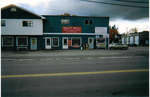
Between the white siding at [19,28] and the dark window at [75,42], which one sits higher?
the white siding at [19,28]

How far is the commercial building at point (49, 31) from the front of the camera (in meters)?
22.8

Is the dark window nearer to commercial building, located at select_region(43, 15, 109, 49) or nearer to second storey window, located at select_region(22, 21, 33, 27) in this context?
commercial building, located at select_region(43, 15, 109, 49)

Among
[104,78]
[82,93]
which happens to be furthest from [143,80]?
[82,93]

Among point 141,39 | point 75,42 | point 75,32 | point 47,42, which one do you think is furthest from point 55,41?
point 141,39

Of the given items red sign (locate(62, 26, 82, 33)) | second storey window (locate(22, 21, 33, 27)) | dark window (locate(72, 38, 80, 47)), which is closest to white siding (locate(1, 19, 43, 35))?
second storey window (locate(22, 21, 33, 27))

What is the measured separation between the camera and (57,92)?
3955 millimetres

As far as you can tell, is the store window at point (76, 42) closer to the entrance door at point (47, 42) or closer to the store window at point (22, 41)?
the entrance door at point (47, 42)

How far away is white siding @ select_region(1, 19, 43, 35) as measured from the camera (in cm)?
2262

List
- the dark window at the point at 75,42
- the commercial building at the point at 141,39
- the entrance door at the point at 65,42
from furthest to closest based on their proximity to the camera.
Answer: the commercial building at the point at 141,39
the dark window at the point at 75,42
the entrance door at the point at 65,42

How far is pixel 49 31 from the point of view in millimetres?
24281

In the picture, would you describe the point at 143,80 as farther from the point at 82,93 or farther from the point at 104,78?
the point at 82,93

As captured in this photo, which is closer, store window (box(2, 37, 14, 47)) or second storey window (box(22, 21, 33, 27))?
second storey window (box(22, 21, 33, 27))

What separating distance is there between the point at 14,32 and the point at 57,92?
22.1 meters

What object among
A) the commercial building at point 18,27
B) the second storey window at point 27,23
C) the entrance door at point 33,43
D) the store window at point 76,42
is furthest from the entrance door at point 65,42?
the second storey window at point 27,23
